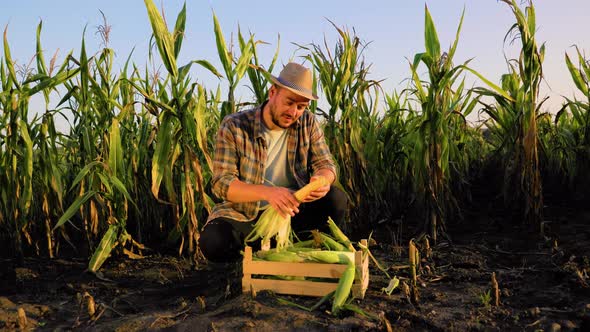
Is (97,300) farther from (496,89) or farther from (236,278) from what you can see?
(496,89)

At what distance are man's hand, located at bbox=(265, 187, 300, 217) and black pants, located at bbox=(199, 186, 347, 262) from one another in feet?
1.66

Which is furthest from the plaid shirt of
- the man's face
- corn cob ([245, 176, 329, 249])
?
corn cob ([245, 176, 329, 249])

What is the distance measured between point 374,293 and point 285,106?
45.3 inches

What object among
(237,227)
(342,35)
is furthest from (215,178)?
(342,35)

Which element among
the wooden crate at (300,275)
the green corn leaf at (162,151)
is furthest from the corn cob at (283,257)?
the green corn leaf at (162,151)

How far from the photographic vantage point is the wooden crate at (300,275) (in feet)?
9.32

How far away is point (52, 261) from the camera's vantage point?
14.0ft

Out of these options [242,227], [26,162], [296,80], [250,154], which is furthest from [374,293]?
[26,162]

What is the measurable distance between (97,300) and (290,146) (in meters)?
1.51

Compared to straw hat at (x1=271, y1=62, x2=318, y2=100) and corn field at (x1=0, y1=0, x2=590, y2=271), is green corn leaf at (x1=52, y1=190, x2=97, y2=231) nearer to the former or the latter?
corn field at (x1=0, y1=0, x2=590, y2=271)

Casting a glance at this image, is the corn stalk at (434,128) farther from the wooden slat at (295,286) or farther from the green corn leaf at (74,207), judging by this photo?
the green corn leaf at (74,207)

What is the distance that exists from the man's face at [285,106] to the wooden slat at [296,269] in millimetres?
836

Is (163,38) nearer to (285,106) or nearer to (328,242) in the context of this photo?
(285,106)

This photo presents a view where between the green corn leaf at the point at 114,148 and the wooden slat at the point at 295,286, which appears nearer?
the wooden slat at the point at 295,286
